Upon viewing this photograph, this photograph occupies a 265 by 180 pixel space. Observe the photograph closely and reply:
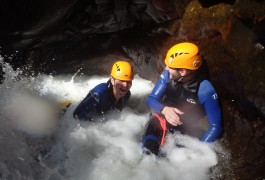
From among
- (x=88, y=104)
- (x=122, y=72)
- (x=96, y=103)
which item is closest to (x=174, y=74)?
(x=122, y=72)

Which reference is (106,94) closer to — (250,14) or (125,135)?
(125,135)

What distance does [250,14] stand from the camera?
5289 mm

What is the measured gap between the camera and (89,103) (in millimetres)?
5516

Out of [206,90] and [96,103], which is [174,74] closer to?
[206,90]

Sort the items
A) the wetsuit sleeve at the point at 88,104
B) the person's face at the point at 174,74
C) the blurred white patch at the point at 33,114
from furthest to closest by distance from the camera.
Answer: the blurred white patch at the point at 33,114 → the wetsuit sleeve at the point at 88,104 → the person's face at the point at 174,74

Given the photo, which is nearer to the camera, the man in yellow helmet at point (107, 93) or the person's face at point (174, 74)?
the person's face at point (174, 74)

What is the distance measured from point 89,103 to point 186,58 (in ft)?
6.16

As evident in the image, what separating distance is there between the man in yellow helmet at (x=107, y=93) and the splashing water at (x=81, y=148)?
37 cm

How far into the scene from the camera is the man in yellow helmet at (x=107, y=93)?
5516 millimetres

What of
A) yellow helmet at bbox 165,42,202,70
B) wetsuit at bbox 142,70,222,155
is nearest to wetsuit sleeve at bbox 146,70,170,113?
wetsuit at bbox 142,70,222,155

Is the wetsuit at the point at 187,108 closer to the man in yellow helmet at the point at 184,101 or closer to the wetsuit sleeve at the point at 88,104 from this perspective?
the man in yellow helmet at the point at 184,101

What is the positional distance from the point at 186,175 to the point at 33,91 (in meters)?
4.31

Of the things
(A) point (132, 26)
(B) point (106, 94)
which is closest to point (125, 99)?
(B) point (106, 94)

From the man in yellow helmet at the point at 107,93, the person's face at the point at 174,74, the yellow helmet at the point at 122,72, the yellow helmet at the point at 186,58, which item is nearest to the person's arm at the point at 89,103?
the man in yellow helmet at the point at 107,93
